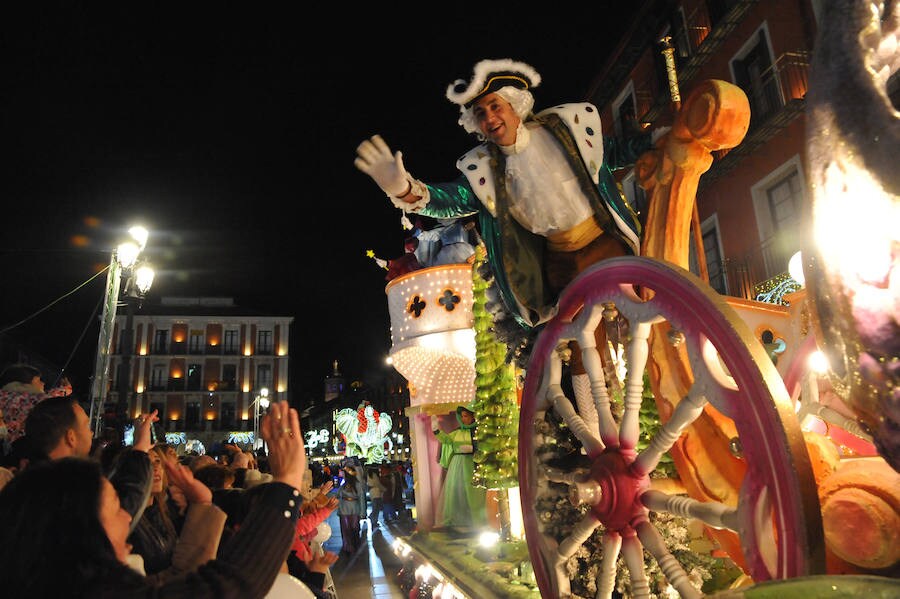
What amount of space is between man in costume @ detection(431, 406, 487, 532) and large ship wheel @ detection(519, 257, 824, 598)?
7.75 m

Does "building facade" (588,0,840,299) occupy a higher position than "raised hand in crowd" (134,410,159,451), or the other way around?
"building facade" (588,0,840,299)

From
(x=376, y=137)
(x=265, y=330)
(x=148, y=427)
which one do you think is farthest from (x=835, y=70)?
(x=265, y=330)

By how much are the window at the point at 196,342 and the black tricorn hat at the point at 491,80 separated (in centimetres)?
6451

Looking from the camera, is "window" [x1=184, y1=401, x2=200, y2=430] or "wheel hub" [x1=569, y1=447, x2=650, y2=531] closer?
"wheel hub" [x1=569, y1=447, x2=650, y2=531]

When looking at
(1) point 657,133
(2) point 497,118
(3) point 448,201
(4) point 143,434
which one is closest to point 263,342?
(4) point 143,434

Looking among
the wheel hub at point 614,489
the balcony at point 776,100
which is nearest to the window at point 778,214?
the balcony at point 776,100

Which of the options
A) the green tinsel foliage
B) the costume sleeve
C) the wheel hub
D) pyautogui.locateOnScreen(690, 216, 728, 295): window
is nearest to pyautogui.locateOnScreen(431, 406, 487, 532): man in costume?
the green tinsel foliage

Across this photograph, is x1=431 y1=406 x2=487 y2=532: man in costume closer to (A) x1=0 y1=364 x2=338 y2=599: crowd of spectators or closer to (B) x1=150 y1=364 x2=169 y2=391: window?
(A) x1=0 y1=364 x2=338 y2=599: crowd of spectators

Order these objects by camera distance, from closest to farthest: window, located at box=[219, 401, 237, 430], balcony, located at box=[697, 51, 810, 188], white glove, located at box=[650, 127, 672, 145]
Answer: white glove, located at box=[650, 127, 672, 145]
balcony, located at box=[697, 51, 810, 188]
window, located at box=[219, 401, 237, 430]

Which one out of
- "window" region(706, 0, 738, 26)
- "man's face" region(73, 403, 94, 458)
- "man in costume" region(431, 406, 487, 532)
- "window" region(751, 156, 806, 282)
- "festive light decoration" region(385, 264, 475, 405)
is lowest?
"man in costume" region(431, 406, 487, 532)

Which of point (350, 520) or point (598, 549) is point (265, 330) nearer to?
point (350, 520)

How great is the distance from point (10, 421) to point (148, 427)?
2.62 metres

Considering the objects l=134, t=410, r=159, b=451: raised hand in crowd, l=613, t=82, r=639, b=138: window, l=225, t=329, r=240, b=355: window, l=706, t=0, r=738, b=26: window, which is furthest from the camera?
l=225, t=329, r=240, b=355: window

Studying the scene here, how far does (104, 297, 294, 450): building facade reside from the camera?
59.6 meters
